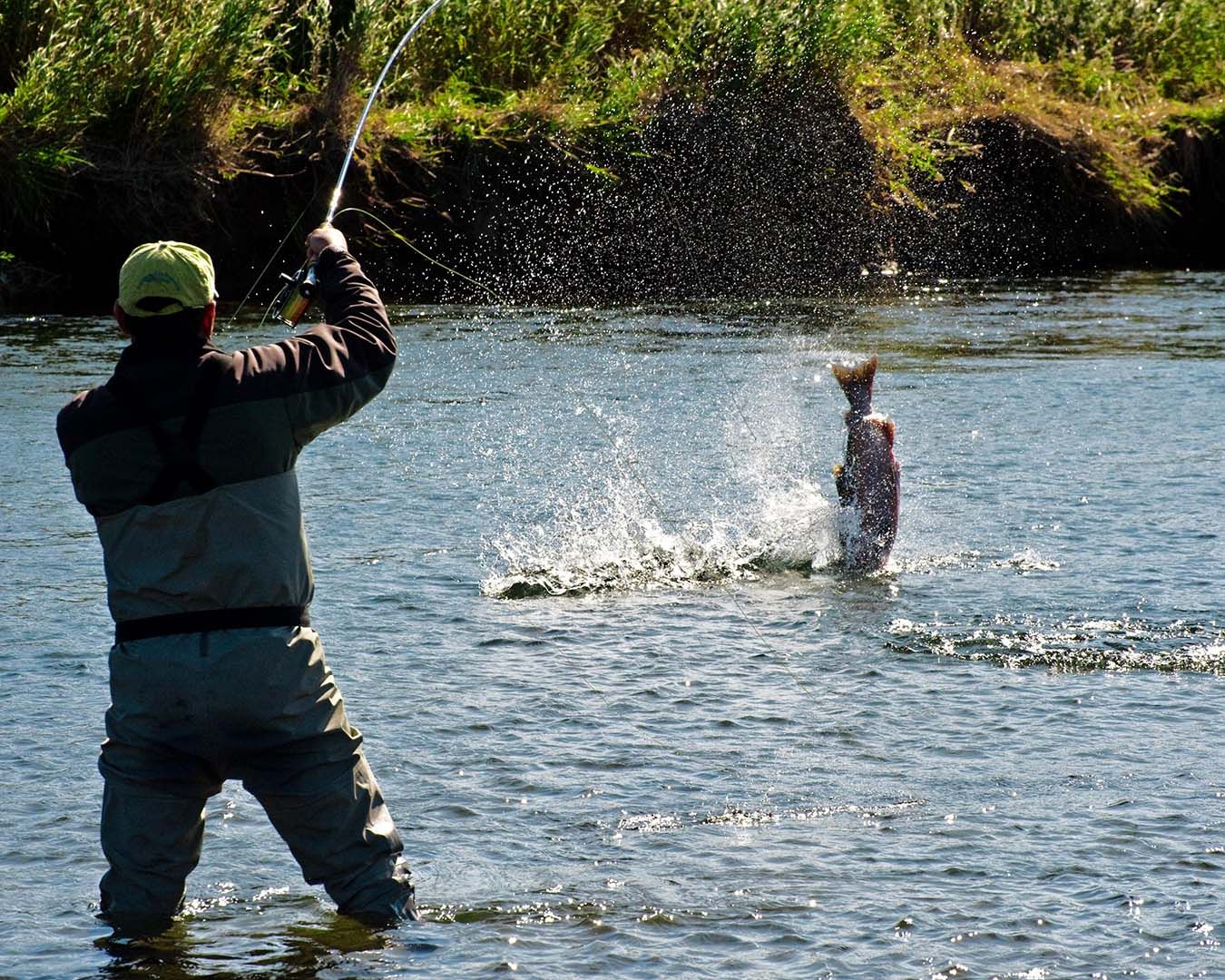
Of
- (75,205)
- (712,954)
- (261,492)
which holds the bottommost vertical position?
(712,954)

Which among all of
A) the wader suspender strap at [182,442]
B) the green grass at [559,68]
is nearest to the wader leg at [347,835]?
the wader suspender strap at [182,442]

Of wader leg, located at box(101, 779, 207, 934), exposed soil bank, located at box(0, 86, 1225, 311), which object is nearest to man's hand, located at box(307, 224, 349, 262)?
wader leg, located at box(101, 779, 207, 934)

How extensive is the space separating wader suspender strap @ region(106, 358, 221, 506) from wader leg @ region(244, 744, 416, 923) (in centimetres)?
59

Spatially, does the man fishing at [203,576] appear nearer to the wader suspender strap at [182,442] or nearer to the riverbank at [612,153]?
the wader suspender strap at [182,442]

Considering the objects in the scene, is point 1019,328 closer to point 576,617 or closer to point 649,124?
point 649,124

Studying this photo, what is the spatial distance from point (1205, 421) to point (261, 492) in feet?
29.6

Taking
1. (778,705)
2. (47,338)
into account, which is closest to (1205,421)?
(778,705)

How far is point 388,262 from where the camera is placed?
1925cm

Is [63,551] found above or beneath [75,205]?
beneath

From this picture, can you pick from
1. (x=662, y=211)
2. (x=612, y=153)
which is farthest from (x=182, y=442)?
(x=662, y=211)

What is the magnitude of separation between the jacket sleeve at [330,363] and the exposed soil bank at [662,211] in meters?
14.1

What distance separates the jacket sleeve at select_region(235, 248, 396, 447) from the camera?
353 centimetres

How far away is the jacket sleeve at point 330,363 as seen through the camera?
3.53 meters

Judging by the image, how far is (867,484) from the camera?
7.43 m
